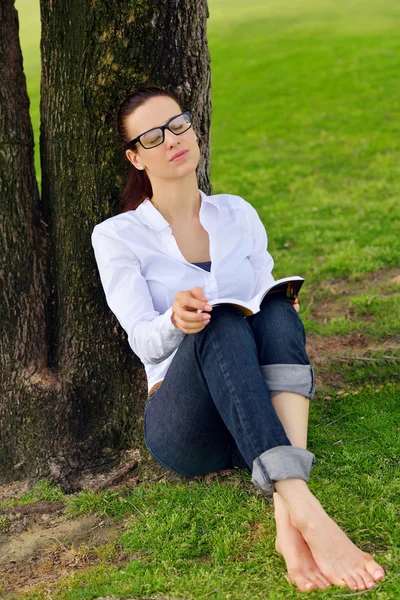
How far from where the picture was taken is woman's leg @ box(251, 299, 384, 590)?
276cm

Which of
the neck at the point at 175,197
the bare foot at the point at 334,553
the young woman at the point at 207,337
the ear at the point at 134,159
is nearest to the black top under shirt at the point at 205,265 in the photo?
the young woman at the point at 207,337

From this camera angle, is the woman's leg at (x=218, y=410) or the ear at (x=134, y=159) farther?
the ear at (x=134, y=159)

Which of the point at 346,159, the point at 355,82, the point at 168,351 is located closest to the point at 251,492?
the point at 168,351

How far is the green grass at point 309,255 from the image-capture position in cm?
306

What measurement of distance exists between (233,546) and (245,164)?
27.6 ft

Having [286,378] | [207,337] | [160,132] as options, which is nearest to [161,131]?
[160,132]

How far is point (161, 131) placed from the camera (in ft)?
11.6

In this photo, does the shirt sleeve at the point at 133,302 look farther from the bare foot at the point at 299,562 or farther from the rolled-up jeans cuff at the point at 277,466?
the bare foot at the point at 299,562

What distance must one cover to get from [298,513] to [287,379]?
0.55 meters

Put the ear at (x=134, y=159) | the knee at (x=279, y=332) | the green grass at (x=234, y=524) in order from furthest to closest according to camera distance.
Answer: the ear at (x=134, y=159)
the knee at (x=279, y=332)
the green grass at (x=234, y=524)

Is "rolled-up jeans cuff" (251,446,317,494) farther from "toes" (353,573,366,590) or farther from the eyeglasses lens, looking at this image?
the eyeglasses lens

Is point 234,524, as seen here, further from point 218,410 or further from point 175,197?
point 175,197

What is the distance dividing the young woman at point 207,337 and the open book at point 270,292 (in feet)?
0.11

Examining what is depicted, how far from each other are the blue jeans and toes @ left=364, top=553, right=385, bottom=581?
375 mm
